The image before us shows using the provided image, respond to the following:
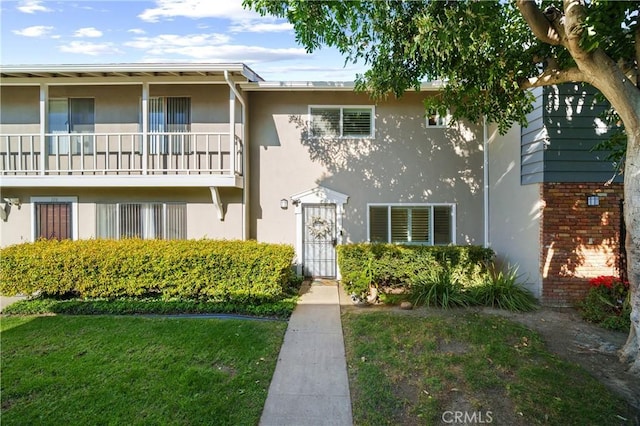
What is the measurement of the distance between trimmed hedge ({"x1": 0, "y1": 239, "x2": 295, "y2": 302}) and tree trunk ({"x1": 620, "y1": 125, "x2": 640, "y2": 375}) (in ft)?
18.1

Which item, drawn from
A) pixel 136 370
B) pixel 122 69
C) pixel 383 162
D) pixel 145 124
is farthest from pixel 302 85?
pixel 136 370

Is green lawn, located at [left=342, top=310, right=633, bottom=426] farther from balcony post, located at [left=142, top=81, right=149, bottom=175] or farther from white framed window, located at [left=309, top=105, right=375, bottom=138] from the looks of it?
balcony post, located at [left=142, top=81, right=149, bottom=175]

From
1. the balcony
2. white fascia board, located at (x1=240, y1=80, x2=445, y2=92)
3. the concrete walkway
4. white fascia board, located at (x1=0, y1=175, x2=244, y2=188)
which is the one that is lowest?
the concrete walkway

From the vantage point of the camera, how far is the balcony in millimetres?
8805

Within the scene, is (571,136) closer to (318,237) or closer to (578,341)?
(578,341)

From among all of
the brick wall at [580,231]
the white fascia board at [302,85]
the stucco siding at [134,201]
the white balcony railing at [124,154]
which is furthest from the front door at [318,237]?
the brick wall at [580,231]

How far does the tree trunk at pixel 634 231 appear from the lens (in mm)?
4531

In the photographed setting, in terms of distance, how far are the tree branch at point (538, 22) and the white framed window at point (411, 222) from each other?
5.10 meters

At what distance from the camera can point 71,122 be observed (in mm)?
9281

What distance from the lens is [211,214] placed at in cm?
915

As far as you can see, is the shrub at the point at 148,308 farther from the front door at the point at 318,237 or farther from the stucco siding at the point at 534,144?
the stucco siding at the point at 534,144

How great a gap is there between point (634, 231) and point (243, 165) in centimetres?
783

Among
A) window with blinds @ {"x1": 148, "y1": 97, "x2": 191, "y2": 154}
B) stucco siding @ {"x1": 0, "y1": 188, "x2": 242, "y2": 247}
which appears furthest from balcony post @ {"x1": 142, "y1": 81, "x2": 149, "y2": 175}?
stucco siding @ {"x1": 0, "y1": 188, "x2": 242, "y2": 247}

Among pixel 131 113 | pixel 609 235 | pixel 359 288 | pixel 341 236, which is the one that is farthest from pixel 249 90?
pixel 609 235
